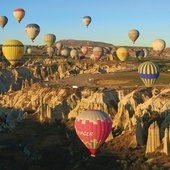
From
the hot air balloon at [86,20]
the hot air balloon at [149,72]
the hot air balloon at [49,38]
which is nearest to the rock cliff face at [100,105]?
the hot air balloon at [149,72]

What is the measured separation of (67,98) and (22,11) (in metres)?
61.1

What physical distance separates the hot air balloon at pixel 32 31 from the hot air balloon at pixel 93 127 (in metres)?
85.4

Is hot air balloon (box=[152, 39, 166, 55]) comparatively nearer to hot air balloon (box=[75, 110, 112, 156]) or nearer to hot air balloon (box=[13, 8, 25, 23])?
hot air balloon (box=[13, 8, 25, 23])

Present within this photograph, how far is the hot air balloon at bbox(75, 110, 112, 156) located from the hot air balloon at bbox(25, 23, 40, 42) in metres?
85.4

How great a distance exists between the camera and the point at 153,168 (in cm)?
4569

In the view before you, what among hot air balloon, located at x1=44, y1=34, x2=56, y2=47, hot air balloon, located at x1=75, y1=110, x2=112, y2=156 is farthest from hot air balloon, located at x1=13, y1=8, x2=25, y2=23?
hot air balloon, located at x1=75, y1=110, x2=112, y2=156

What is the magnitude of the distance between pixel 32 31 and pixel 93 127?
287 ft

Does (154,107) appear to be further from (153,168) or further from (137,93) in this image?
(153,168)

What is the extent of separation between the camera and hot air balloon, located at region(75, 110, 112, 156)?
46.4 metres

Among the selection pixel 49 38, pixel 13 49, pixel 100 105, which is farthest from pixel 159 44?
pixel 100 105

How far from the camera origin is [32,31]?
5108 inches

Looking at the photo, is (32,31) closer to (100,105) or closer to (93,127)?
(100,105)

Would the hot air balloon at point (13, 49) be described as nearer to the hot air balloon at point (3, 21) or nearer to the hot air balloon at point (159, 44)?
the hot air balloon at point (3, 21)

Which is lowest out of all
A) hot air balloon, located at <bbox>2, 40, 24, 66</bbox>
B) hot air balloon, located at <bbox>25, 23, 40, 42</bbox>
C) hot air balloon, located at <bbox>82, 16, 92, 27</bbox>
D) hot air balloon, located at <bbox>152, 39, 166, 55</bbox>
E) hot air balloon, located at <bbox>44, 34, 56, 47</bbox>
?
hot air balloon, located at <bbox>2, 40, 24, 66</bbox>
